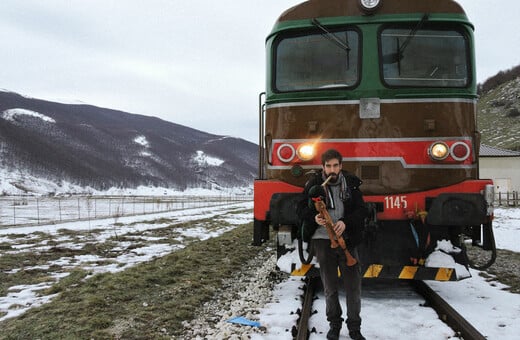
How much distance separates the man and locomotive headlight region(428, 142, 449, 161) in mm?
1561

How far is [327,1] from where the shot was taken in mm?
5301

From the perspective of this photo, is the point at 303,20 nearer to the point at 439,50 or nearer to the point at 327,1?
the point at 327,1

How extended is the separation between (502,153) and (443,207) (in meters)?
42.7

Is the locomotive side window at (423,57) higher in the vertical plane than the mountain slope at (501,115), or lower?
lower

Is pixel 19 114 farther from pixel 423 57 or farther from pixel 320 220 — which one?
pixel 320 220

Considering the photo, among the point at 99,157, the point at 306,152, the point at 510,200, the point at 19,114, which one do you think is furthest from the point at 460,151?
the point at 19,114

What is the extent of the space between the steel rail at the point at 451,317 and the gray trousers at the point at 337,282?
3.32ft

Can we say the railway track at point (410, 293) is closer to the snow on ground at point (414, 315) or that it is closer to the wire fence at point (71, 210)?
the snow on ground at point (414, 315)

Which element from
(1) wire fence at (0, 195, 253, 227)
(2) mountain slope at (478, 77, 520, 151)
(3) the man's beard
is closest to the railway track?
(3) the man's beard

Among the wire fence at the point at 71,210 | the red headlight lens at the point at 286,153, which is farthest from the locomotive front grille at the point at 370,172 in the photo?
the wire fence at the point at 71,210

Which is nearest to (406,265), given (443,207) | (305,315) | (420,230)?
(420,230)

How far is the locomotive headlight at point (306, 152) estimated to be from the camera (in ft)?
16.6

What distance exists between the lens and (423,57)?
514 centimetres

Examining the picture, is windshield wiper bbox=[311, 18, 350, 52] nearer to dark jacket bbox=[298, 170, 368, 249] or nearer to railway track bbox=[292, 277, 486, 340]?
dark jacket bbox=[298, 170, 368, 249]
